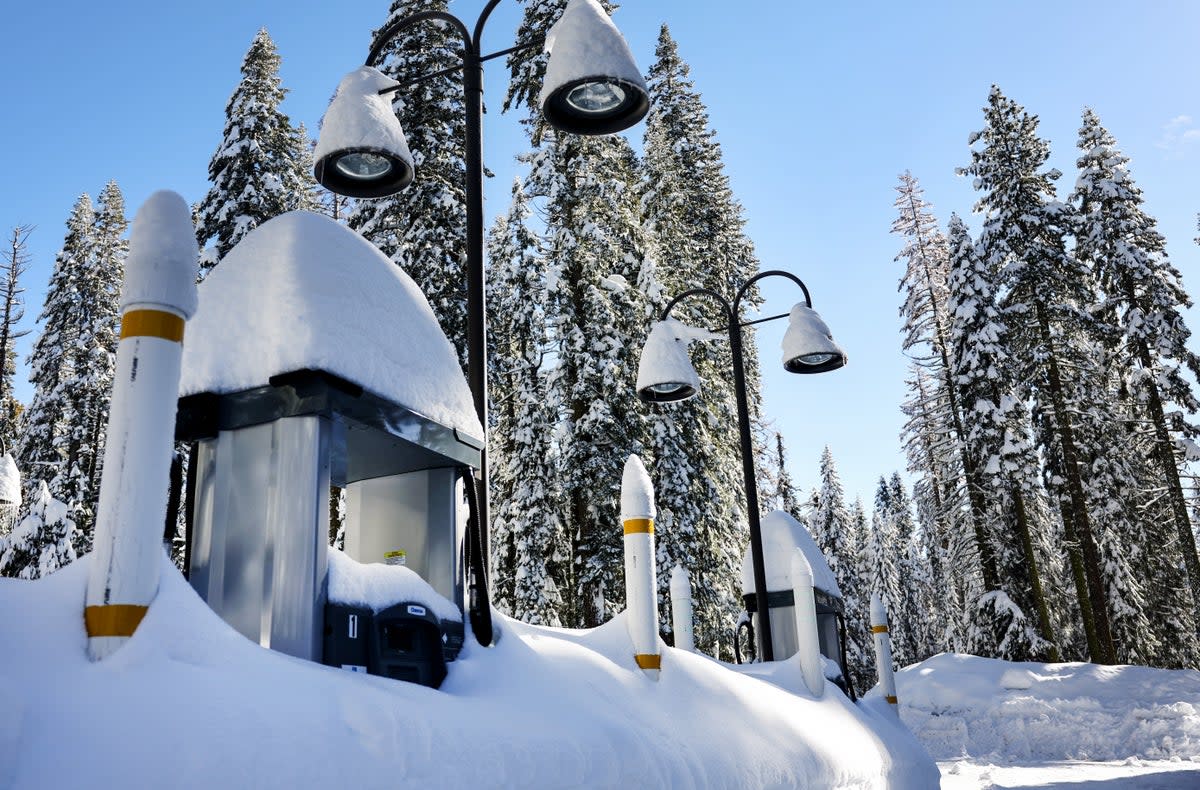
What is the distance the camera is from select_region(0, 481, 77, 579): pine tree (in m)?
19.3

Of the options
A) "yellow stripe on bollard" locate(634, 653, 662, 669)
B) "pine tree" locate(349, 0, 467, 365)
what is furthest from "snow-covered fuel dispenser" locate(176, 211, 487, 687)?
"pine tree" locate(349, 0, 467, 365)

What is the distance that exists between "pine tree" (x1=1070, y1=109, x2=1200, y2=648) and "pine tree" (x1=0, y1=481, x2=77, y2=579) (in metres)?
26.8

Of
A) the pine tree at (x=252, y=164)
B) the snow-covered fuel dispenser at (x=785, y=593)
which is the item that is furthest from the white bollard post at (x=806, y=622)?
the pine tree at (x=252, y=164)

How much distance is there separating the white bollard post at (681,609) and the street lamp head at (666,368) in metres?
2.20

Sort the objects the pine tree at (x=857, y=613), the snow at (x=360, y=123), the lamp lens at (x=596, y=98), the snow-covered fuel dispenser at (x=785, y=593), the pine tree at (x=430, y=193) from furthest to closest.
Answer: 1. the pine tree at (x=857, y=613)
2. the pine tree at (x=430, y=193)
3. the snow-covered fuel dispenser at (x=785, y=593)
4. the lamp lens at (x=596, y=98)
5. the snow at (x=360, y=123)

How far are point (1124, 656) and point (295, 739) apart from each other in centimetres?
3254

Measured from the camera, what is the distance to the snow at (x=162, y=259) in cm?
310

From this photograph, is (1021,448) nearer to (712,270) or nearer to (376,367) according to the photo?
(712,270)

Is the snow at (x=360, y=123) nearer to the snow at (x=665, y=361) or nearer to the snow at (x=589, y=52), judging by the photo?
the snow at (x=589, y=52)

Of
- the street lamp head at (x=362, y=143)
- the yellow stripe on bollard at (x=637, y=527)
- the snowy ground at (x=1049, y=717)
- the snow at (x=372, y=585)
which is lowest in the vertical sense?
the snowy ground at (x=1049, y=717)

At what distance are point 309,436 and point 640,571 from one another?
7.31 ft

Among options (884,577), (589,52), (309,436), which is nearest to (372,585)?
(309,436)

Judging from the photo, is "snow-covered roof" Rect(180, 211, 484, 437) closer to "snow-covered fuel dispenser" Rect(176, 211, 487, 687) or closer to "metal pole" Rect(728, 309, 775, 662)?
"snow-covered fuel dispenser" Rect(176, 211, 487, 687)

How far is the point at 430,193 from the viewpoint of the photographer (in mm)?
19484
